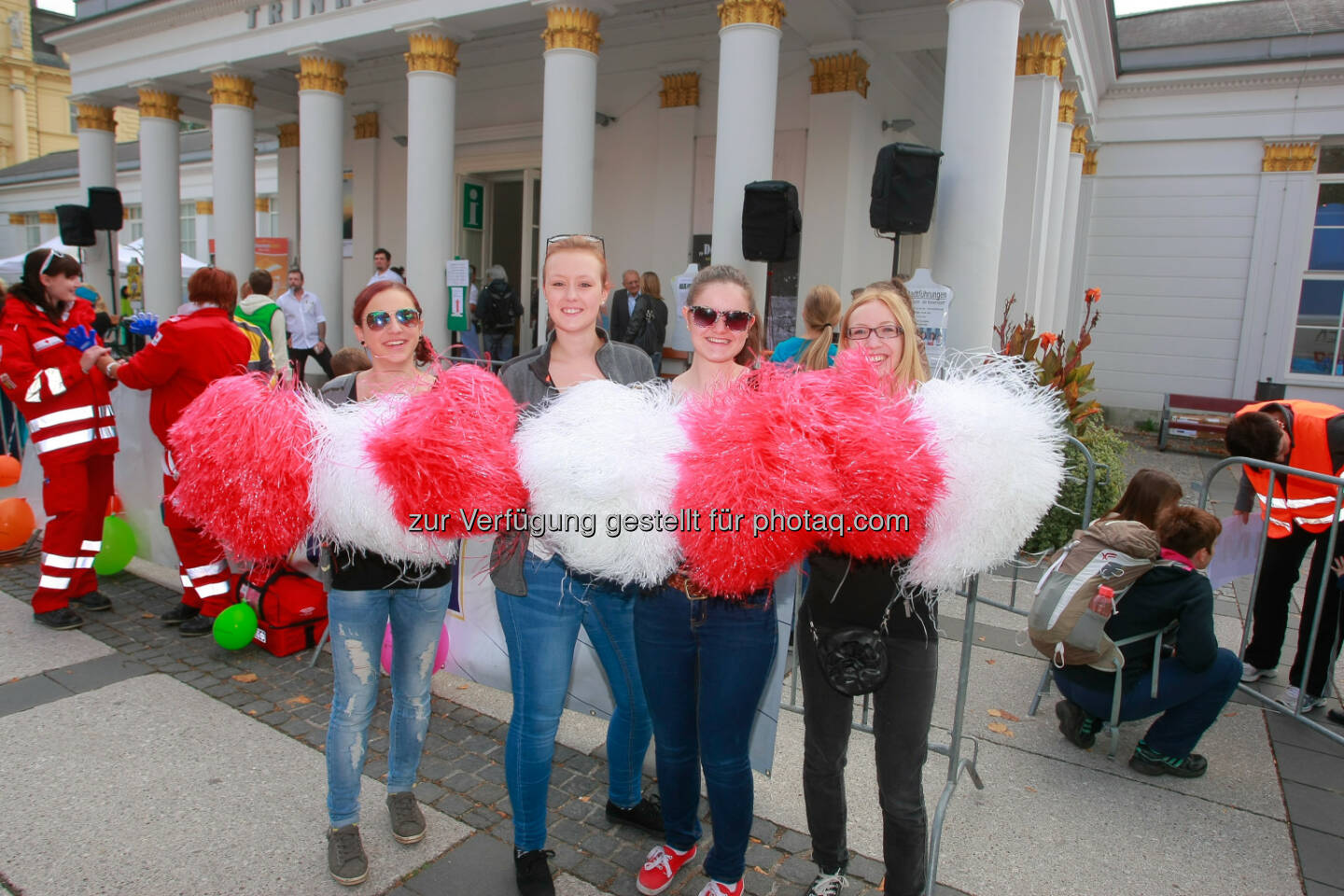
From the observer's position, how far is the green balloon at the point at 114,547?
5.30 meters

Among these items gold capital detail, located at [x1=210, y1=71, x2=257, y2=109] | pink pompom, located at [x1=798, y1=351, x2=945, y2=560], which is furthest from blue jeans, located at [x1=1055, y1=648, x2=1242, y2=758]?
gold capital detail, located at [x1=210, y1=71, x2=257, y2=109]

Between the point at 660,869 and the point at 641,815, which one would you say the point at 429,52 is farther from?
the point at 660,869

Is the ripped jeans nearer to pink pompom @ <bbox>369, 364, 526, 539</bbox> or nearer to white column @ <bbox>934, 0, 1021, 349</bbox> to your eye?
pink pompom @ <bbox>369, 364, 526, 539</bbox>

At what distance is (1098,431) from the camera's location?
7.70 m

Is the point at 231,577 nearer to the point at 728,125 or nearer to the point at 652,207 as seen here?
the point at 728,125

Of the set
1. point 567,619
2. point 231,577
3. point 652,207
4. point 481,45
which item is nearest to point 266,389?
point 567,619

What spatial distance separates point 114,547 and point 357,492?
4.31 m

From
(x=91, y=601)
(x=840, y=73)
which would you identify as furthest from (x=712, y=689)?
(x=840, y=73)

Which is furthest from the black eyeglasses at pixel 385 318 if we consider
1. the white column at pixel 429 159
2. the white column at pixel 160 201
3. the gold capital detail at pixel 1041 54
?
the white column at pixel 160 201

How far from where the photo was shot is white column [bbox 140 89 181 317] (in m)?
15.5

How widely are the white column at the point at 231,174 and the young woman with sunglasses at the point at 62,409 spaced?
402 inches

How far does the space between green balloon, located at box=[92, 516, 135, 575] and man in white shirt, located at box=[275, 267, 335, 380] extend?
6814 mm

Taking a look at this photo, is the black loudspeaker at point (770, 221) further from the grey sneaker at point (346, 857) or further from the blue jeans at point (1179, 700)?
the grey sneaker at point (346, 857)

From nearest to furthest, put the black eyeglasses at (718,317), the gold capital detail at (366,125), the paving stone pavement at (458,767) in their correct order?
the black eyeglasses at (718,317) < the paving stone pavement at (458,767) < the gold capital detail at (366,125)
